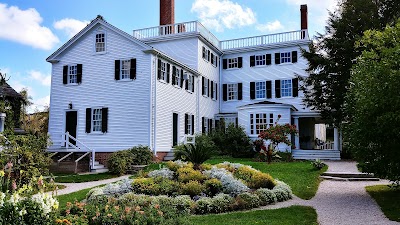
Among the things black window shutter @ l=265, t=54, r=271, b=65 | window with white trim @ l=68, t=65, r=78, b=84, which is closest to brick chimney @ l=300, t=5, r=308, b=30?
black window shutter @ l=265, t=54, r=271, b=65

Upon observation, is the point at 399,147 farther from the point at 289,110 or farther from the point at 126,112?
the point at 289,110

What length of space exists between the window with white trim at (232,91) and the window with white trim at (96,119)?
12.4 meters

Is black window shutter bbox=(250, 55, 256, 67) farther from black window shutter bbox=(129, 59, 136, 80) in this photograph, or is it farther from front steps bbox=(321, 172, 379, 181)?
front steps bbox=(321, 172, 379, 181)

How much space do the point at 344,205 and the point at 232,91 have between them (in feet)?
73.0

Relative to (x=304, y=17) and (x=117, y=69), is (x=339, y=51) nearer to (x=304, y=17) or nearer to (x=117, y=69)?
(x=304, y=17)

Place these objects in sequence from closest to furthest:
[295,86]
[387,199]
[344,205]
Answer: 1. [344,205]
2. [387,199]
3. [295,86]

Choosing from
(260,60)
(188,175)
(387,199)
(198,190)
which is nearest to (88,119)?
(188,175)

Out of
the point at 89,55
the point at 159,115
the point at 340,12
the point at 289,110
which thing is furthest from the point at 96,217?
the point at 340,12

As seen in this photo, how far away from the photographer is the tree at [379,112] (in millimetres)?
9844

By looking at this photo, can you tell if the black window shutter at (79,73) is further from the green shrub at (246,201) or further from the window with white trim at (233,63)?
the green shrub at (246,201)

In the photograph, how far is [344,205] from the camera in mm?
10148

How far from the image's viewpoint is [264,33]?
31578 millimetres

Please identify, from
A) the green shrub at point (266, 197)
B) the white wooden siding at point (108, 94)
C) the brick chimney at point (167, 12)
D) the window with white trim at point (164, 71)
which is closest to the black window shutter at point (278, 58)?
the brick chimney at point (167, 12)

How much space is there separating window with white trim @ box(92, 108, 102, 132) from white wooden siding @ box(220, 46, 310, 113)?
12032mm
